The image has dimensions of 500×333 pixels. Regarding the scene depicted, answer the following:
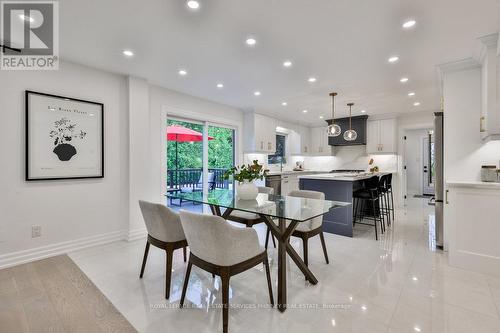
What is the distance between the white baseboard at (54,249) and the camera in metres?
2.72

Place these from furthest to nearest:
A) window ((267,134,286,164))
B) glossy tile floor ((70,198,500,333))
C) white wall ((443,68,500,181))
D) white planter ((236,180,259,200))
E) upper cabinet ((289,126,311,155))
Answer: upper cabinet ((289,126,311,155))
window ((267,134,286,164))
white wall ((443,68,500,181))
white planter ((236,180,259,200))
glossy tile floor ((70,198,500,333))

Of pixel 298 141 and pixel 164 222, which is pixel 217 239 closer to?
pixel 164 222

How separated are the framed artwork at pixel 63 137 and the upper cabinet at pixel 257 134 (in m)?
3.07

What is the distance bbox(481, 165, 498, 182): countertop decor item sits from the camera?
278 centimetres

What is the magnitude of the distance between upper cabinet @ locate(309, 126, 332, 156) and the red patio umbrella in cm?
430

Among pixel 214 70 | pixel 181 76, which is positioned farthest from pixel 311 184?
pixel 181 76

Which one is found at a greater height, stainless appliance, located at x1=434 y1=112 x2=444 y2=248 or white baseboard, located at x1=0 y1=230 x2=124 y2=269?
stainless appliance, located at x1=434 y1=112 x2=444 y2=248

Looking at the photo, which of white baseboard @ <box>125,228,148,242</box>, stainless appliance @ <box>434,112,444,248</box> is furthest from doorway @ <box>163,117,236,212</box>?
stainless appliance @ <box>434,112,444,248</box>

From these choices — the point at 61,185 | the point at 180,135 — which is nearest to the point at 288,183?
→ the point at 180,135

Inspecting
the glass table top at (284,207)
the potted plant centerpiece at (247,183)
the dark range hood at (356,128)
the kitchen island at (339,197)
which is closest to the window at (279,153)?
the dark range hood at (356,128)

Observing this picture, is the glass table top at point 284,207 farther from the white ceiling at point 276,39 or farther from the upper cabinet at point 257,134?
the upper cabinet at point 257,134

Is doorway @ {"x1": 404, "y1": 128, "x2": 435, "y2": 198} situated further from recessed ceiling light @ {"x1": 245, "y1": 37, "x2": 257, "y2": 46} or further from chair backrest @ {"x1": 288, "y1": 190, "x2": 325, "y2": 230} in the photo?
recessed ceiling light @ {"x1": 245, "y1": 37, "x2": 257, "y2": 46}

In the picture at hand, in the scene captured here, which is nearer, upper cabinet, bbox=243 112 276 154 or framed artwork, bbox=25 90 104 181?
framed artwork, bbox=25 90 104 181

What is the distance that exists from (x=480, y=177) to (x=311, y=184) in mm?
2197
